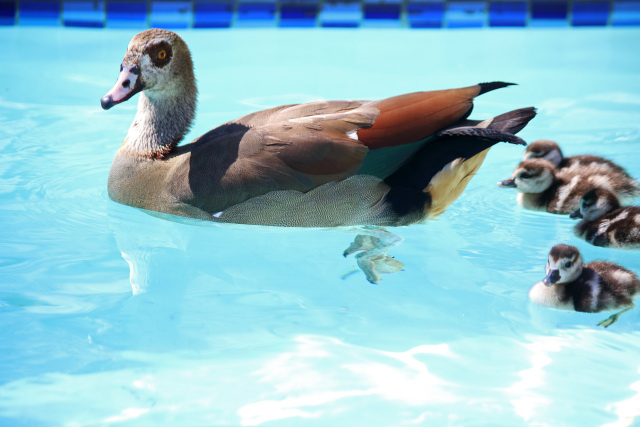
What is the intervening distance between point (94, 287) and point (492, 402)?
1.65m

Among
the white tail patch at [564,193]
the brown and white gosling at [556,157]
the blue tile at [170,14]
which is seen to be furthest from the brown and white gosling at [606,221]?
the blue tile at [170,14]

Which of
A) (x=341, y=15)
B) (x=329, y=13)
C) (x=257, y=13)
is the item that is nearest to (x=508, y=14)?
(x=341, y=15)

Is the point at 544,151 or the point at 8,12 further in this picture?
the point at 8,12

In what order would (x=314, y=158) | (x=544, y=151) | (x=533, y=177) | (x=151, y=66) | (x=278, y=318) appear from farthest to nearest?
(x=544, y=151)
(x=533, y=177)
(x=151, y=66)
(x=314, y=158)
(x=278, y=318)

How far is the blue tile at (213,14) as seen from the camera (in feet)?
25.5

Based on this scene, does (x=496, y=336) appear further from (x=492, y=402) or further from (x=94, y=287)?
(x=94, y=287)

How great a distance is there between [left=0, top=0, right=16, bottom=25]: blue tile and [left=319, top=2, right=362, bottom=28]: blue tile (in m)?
3.13

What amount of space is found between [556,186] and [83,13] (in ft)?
18.2

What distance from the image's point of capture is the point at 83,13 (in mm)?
7758

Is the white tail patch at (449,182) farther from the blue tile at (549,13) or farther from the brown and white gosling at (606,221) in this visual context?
the blue tile at (549,13)

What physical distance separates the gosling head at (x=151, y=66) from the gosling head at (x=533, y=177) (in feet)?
5.89

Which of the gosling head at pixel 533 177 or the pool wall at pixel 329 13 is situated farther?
the pool wall at pixel 329 13

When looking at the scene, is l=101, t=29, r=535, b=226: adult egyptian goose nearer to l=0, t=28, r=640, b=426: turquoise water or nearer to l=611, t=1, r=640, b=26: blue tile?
l=0, t=28, r=640, b=426: turquoise water

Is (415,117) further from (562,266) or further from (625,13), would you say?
(625,13)
